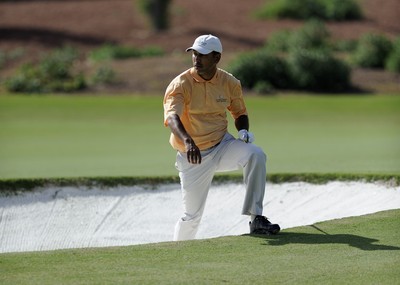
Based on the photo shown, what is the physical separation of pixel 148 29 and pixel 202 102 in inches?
1106

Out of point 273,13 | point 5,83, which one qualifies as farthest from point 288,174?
point 273,13

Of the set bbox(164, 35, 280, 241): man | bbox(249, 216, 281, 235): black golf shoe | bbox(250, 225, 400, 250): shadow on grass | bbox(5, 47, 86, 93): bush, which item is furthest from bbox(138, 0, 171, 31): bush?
bbox(250, 225, 400, 250): shadow on grass

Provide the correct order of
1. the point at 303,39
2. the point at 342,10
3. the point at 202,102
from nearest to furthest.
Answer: the point at 202,102 → the point at 303,39 → the point at 342,10

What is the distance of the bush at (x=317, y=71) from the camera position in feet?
89.6

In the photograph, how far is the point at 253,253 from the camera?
772 cm

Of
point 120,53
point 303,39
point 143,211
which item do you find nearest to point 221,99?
point 143,211

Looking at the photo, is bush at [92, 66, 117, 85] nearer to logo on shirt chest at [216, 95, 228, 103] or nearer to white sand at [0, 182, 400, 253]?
white sand at [0, 182, 400, 253]

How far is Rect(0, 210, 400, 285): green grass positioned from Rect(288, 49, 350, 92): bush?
19043 mm

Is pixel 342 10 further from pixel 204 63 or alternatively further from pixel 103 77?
pixel 204 63

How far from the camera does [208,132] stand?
9.05 meters

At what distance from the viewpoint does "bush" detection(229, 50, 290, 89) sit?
27.0 meters

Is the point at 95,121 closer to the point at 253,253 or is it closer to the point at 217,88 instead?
the point at 217,88

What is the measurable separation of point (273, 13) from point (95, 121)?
1844 centimetres

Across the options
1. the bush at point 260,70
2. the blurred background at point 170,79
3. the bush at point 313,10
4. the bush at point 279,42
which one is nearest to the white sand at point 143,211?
the blurred background at point 170,79
